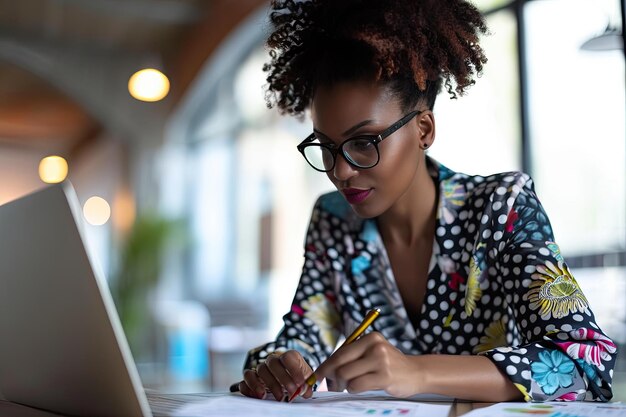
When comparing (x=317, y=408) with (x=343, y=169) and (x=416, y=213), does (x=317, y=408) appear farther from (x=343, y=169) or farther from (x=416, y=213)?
(x=416, y=213)

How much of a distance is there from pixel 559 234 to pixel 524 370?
3777mm

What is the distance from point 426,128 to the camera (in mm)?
1602

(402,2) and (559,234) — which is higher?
(402,2)

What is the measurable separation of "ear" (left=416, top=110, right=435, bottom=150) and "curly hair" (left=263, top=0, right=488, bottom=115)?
38 mm

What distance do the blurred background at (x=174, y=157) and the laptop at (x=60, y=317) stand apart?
4565mm

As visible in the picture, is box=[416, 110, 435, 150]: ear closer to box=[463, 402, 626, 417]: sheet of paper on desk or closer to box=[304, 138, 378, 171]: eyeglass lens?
box=[304, 138, 378, 171]: eyeglass lens

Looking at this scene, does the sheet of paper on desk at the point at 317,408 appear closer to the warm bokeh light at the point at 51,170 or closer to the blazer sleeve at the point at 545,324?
the blazer sleeve at the point at 545,324

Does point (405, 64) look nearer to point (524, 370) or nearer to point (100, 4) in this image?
point (524, 370)

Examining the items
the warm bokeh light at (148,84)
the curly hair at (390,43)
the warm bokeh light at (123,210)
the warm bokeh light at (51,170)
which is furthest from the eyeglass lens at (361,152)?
the warm bokeh light at (51,170)

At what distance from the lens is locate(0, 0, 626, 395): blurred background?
7840 mm

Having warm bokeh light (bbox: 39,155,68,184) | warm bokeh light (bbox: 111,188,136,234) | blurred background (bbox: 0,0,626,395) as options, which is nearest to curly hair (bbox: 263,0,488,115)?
blurred background (bbox: 0,0,626,395)

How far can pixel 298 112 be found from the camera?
189 cm

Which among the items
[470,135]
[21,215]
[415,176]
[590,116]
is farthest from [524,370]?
[470,135]

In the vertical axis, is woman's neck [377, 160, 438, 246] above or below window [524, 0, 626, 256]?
below
